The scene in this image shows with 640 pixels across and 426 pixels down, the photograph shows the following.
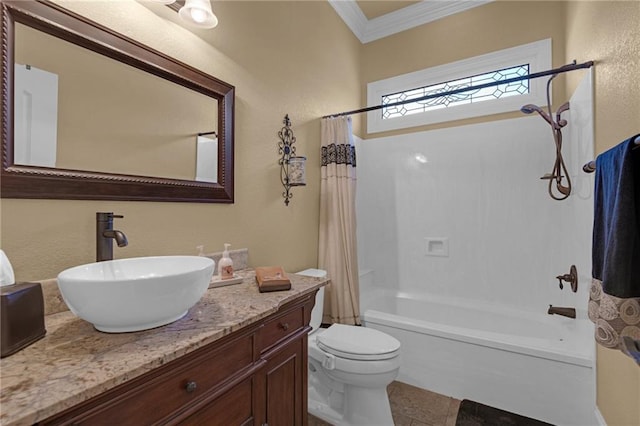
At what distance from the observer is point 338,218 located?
2.22 m

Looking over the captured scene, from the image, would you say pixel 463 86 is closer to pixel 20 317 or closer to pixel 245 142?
pixel 245 142

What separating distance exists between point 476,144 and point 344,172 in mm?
1301

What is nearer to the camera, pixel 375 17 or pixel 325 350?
pixel 325 350

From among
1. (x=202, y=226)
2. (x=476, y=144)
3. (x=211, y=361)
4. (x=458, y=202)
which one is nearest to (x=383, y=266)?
(x=458, y=202)

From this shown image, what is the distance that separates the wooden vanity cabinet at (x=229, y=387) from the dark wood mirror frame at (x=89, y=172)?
2.22 feet

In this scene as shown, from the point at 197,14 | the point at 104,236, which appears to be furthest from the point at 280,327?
the point at 197,14

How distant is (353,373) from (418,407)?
65 centimetres

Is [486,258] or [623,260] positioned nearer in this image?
[623,260]

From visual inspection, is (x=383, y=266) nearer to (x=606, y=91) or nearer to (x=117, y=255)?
(x=606, y=91)

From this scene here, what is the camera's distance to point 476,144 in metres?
2.57

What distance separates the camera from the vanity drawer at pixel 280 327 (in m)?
0.98

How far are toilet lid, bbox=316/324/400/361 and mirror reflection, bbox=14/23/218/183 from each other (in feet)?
3.65

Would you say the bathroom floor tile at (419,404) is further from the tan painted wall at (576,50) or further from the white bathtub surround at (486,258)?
the tan painted wall at (576,50)

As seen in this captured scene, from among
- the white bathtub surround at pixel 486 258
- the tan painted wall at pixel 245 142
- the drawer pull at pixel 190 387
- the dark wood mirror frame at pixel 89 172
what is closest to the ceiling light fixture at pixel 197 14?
the tan painted wall at pixel 245 142
